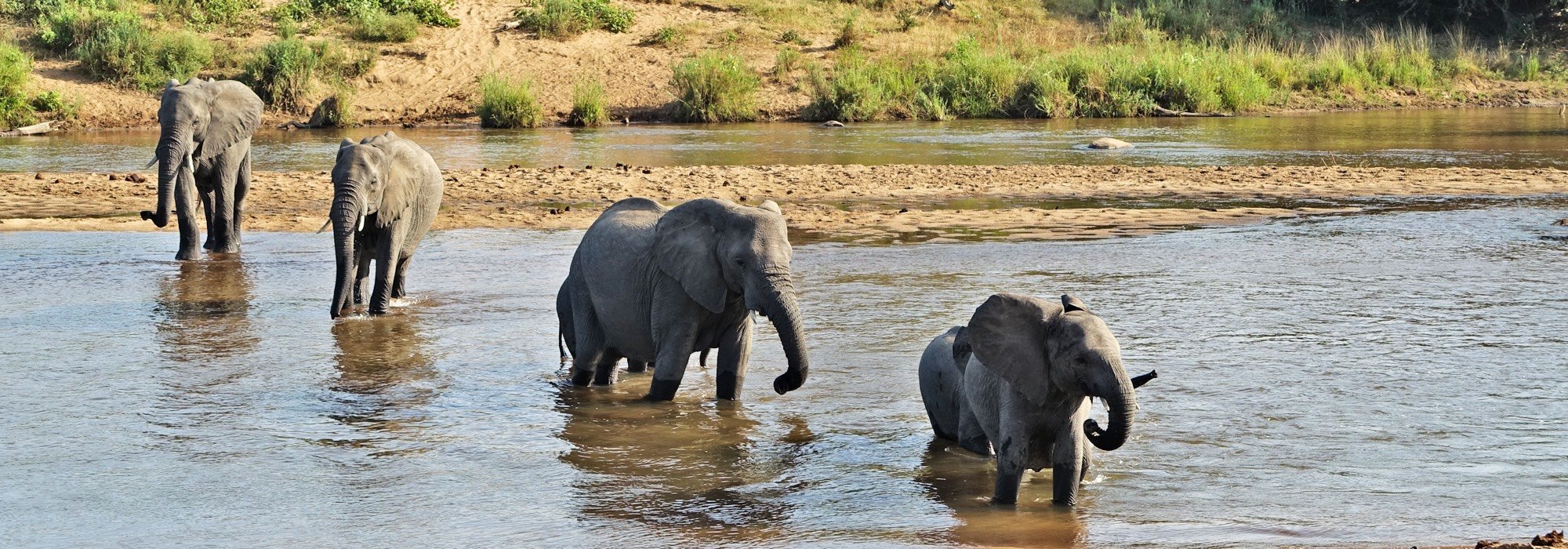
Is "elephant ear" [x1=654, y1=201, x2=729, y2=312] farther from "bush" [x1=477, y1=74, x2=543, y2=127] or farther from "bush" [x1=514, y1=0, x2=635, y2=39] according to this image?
"bush" [x1=514, y1=0, x2=635, y2=39]

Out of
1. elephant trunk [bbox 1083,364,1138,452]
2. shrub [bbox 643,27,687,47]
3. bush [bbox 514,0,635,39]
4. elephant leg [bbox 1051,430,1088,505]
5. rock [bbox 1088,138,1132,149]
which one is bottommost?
elephant leg [bbox 1051,430,1088,505]

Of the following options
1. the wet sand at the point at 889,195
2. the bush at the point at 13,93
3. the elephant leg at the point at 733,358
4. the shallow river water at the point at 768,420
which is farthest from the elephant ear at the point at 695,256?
the bush at the point at 13,93

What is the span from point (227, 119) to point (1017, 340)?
403 inches

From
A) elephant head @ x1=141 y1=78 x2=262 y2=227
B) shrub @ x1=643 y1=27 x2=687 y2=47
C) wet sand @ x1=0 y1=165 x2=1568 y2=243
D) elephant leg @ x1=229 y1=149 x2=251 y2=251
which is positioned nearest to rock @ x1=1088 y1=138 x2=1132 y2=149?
wet sand @ x1=0 y1=165 x2=1568 y2=243

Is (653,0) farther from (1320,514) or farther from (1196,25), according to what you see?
(1320,514)

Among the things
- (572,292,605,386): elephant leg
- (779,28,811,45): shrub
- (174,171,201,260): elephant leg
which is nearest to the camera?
(572,292,605,386): elephant leg

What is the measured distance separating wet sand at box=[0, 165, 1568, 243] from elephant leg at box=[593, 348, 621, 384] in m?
7.04

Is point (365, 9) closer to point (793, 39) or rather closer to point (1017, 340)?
point (793, 39)

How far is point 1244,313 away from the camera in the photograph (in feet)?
37.6

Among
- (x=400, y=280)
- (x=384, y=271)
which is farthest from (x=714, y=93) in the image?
(x=384, y=271)

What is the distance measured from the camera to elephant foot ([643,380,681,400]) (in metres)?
8.70

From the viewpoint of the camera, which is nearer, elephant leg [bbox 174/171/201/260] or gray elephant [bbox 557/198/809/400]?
gray elephant [bbox 557/198/809/400]

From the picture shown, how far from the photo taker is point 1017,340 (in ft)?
21.2

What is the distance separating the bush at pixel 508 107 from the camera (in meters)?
32.5
